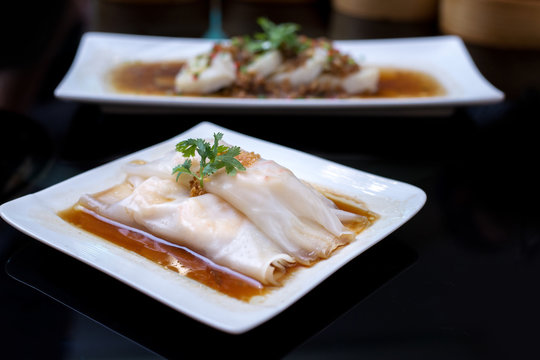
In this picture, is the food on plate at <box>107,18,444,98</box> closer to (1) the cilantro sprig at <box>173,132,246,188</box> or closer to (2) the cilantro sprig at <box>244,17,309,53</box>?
(2) the cilantro sprig at <box>244,17,309,53</box>

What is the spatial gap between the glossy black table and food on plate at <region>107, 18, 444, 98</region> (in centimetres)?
32

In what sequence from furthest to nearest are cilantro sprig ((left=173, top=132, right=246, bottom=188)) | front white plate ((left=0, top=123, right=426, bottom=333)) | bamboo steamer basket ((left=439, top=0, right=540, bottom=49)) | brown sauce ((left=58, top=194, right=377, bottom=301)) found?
bamboo steamer basket ((left=439, top=0, right=540, bottom=49)) < cilantro sprig ((left=173, top=132, right=246, bottom=188)) < brown sauce ((left=58, top=194, right=377, bottom=301)) < front white plate ((left=0, top=123, right=426, bottom=333))

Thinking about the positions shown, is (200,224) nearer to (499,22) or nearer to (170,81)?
(170,81)

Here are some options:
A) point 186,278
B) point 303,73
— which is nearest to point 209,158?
point 186,278

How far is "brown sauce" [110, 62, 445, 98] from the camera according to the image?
3588 millimetres

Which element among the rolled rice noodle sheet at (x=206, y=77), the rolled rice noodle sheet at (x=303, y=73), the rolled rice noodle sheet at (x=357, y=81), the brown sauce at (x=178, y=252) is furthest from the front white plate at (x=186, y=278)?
the rolled rice noodle sheet at (x=357, y=81)

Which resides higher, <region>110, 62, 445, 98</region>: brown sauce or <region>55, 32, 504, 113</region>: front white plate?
<region>55, 32, 504, 113</region>: front white plate

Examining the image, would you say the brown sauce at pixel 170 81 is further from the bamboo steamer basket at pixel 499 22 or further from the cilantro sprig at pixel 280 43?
the bamboo steamer basket at pixel 499 22

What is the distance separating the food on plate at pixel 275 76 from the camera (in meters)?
3.49

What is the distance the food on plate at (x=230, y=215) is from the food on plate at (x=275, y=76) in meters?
1.42

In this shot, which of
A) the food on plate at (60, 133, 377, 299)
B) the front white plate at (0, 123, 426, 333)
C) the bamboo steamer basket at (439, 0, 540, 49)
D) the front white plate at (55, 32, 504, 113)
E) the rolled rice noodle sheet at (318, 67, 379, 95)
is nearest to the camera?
the front white plate at (0, 123, 426, 333)

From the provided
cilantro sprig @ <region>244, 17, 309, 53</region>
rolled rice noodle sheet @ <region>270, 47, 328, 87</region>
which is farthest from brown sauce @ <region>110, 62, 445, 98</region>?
cilantro sprig @ <region>244, 17, 309, 53</region>

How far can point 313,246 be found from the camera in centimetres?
190

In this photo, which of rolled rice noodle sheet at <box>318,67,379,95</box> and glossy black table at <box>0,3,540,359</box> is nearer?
glossy black table at <box>0,3,540,359</box>
